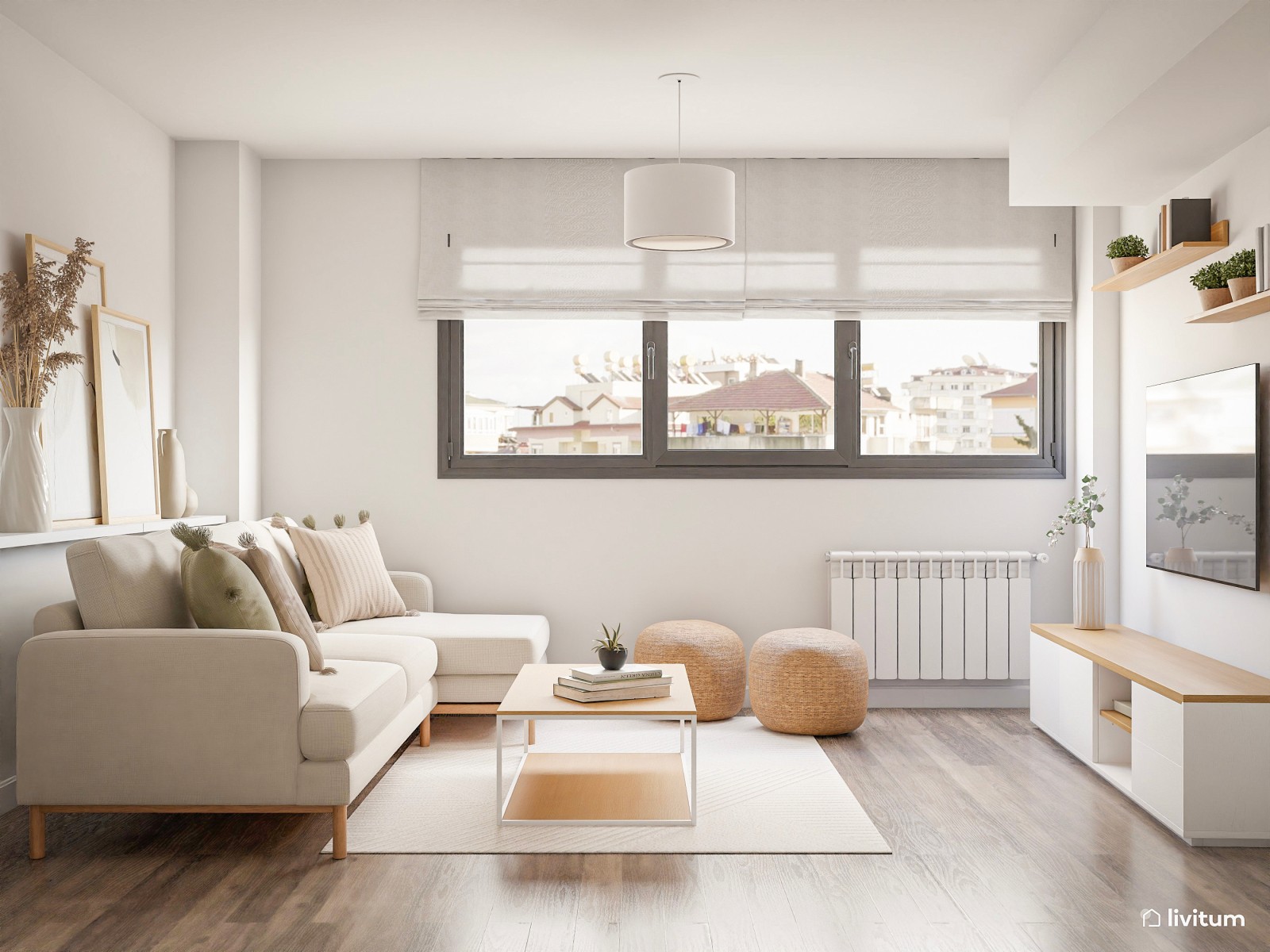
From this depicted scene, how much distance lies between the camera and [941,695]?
5.18m

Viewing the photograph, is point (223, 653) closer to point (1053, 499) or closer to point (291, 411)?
point (291, 411)

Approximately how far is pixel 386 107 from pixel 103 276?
139cm

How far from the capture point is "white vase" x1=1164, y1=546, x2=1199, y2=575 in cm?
396

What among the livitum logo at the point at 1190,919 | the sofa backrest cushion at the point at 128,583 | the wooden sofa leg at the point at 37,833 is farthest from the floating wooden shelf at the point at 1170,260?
the wooden sofa leg at the point at 37,833

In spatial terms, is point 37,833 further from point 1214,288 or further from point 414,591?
point 1214,288

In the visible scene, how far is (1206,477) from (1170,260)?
900mm

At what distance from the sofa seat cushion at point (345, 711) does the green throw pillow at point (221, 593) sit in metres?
0.29

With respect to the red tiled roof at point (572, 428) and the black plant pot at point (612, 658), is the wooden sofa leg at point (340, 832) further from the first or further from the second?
the red tiled roof at point (572, 428)

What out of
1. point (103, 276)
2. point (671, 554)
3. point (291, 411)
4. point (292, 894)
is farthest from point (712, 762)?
point (103, 276)

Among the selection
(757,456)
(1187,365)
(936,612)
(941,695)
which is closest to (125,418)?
(757,456)

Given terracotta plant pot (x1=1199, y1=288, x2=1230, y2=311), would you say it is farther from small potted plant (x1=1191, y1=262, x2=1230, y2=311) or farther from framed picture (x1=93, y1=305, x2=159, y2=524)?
framed picture (x1=93, y1=305, x2=159, y2=524)

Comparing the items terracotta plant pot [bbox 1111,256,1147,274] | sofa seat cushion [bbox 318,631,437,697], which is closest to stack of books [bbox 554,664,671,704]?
sofa seat cushion [bbox 318,631,437,697]

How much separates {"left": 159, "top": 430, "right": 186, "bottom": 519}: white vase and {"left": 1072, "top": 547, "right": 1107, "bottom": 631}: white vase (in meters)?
3.93

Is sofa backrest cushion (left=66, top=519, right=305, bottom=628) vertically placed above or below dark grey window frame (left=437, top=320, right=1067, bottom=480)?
below
